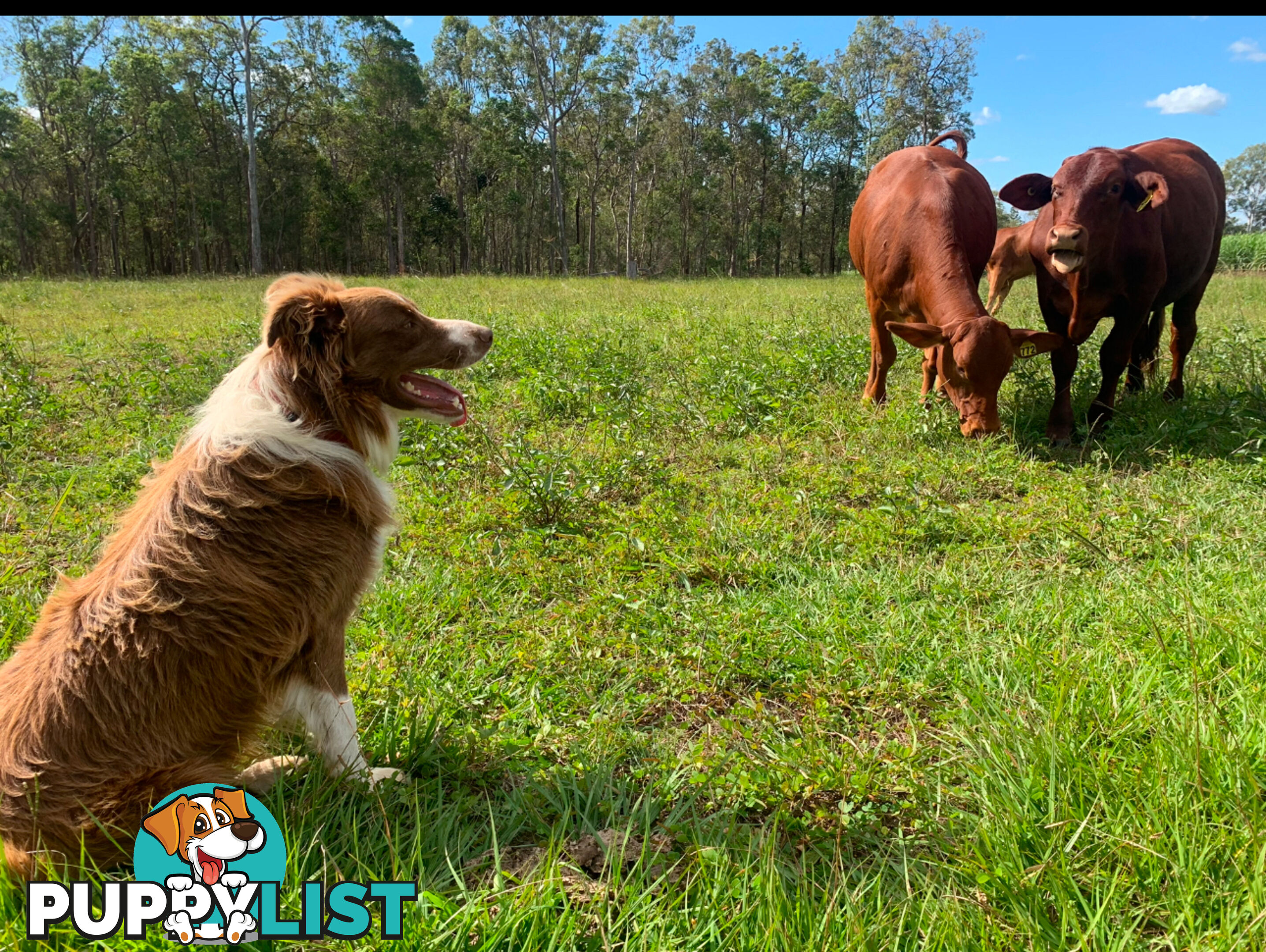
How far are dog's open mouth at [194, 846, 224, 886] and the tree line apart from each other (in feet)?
101

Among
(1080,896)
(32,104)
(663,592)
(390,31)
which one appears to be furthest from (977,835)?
(32,104)

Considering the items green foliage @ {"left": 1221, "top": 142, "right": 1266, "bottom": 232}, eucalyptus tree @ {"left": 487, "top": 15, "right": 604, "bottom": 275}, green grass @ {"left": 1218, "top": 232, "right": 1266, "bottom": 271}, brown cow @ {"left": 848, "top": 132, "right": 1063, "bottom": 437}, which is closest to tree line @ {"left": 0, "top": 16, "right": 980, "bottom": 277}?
eucalyptus tree @ {"left": 487, "top": 15, "right": 604, "bottom": 275}

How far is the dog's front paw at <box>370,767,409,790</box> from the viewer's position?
7.31ft

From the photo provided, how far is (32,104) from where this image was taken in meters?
34.4

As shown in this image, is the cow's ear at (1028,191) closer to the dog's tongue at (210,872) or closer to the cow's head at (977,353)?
the cow's head at (977,353)

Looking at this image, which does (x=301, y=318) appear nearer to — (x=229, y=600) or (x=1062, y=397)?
(x=229, y=600)

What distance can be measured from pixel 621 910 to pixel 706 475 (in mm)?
3454

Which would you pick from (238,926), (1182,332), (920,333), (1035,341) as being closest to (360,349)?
(238,926)

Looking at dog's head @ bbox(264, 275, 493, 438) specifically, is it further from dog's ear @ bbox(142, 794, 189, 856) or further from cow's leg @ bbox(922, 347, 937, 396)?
cow's leg @ bbox(922, 347, 937, 396)

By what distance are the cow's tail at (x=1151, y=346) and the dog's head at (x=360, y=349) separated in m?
6.73

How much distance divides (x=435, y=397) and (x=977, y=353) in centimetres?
421

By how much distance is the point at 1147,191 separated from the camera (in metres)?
5.14

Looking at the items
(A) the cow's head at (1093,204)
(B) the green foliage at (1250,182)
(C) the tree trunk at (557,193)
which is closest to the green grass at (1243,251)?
Result: (A) the cow's head at (1093,204)

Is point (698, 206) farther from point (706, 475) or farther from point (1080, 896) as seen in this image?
point (1080, 896)
